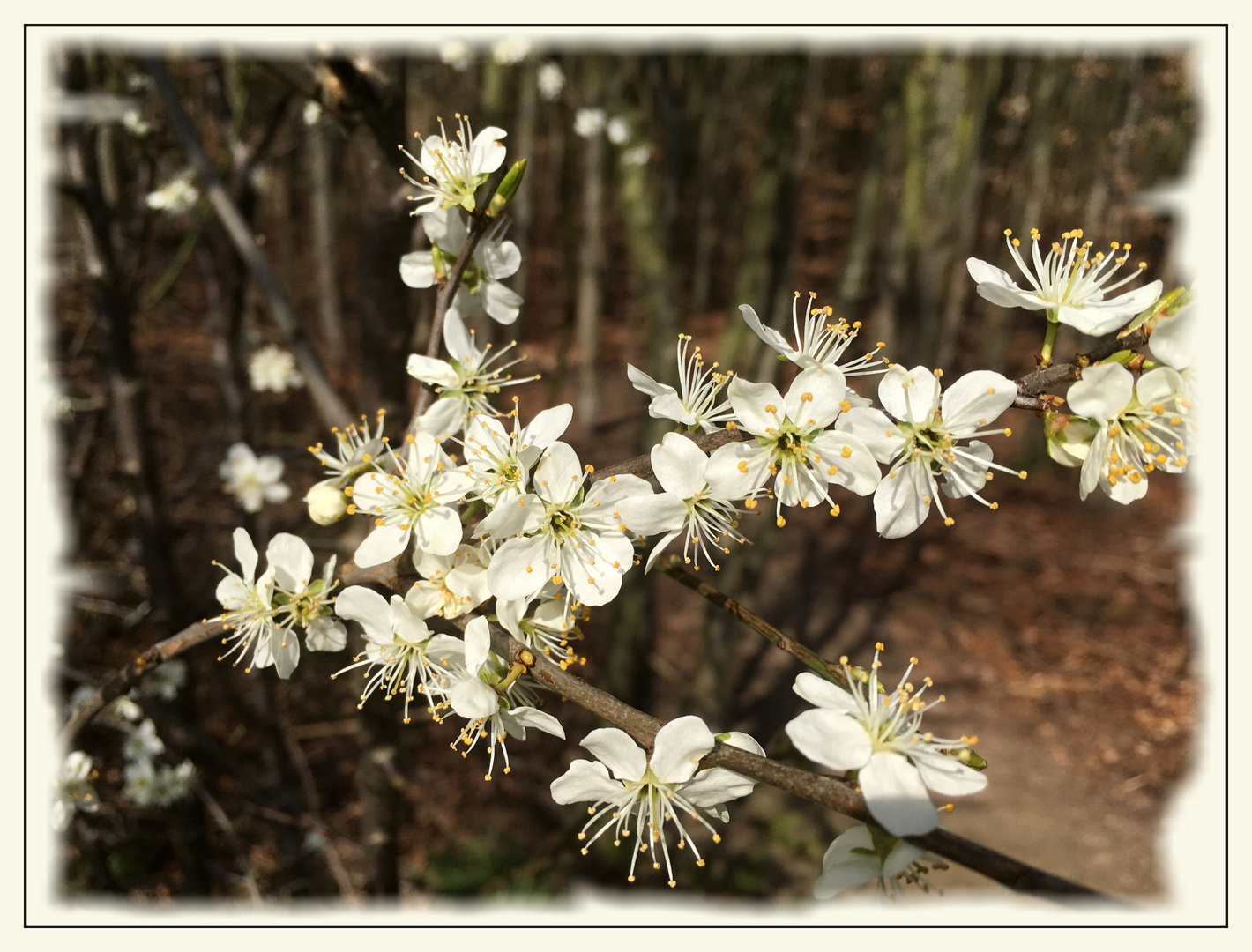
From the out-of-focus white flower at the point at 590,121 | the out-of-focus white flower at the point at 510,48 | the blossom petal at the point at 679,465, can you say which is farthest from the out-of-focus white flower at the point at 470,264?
the out-of-focus white flower at the point at 510,48

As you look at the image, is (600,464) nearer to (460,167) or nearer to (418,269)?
(418,269)

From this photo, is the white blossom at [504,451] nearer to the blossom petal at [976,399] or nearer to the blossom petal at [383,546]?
the blossom petal at [383,546]

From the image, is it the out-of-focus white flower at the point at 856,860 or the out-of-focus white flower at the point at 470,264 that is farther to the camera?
the out-of-focus white flower at the point at 470,264

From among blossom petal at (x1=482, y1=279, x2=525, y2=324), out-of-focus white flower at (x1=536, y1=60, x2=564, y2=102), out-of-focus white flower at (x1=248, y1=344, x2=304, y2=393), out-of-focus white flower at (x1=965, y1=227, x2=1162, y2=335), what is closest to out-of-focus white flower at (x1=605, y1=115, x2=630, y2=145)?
out-of-focus white flower at (x1=536, y1=60, x2=564, y2=102)

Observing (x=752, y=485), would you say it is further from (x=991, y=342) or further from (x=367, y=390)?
(x=991, y=342)

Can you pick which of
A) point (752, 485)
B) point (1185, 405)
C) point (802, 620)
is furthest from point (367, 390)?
point (802, 620)

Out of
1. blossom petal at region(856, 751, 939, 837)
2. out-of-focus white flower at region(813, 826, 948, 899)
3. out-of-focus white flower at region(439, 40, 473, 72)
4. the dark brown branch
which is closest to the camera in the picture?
blossom petal at region(856, 751, 939, 837)

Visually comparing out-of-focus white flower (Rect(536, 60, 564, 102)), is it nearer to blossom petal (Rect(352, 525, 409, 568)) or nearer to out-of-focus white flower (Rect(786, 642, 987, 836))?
blossom petal (Rect(352, 525, 409, 568))
